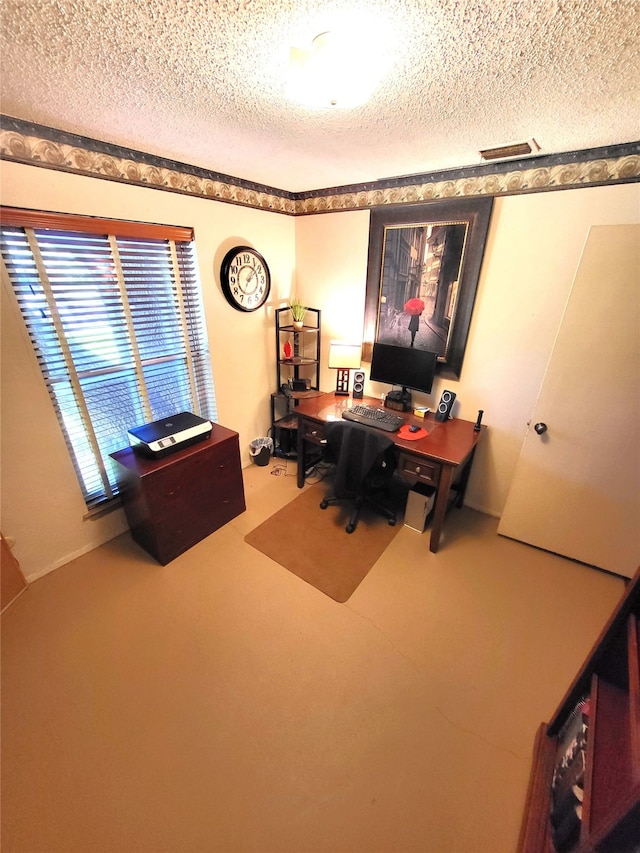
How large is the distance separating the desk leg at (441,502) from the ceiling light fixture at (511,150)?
174 centimetres

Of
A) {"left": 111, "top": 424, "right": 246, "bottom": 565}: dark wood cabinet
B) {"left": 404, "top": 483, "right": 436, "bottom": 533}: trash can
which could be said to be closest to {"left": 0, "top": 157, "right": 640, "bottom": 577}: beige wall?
{"left": 111, "top": 424, "right": 246, "bottom": 565}: dark wood cabinet

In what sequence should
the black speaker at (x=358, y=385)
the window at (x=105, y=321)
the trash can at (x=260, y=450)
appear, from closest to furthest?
the window at (x=105, y=321) → the black speaker at (x=358, y=385) → the trash can at (x=260, y=450)

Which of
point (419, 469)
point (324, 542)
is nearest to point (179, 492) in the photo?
point (324, 542)

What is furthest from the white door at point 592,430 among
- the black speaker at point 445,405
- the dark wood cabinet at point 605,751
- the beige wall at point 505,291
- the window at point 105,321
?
the window at point 105,321

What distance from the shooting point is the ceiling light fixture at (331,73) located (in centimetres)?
96

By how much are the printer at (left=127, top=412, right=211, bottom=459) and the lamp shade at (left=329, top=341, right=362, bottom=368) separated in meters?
1.21

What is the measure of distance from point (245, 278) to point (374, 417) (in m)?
1.53

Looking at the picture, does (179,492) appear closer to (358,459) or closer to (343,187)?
(358,459)

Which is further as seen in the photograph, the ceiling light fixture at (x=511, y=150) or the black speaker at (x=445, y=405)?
the black speaker at (x=445, y=405)

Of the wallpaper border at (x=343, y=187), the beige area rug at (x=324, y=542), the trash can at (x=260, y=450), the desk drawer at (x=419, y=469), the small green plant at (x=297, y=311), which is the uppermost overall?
the wallpaper border at (x=343, y=187)

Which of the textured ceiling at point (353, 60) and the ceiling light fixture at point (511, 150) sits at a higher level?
the ceiling light fixture at point (511, 150)

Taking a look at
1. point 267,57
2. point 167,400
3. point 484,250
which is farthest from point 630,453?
point 167,400

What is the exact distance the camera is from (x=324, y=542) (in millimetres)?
2320

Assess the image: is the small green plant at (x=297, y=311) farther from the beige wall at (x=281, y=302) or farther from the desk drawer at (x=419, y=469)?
the desk drawer at (x=419, y=469)
